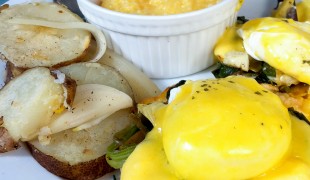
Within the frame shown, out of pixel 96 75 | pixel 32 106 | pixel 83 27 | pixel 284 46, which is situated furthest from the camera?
pixel 83 27

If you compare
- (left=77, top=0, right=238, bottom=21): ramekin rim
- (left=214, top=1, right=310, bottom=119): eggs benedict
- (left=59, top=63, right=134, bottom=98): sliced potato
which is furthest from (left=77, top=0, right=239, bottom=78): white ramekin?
(left=59, top=63, right=134, bottom=98): sliced potato

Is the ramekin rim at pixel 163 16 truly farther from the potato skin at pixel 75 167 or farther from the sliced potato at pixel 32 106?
the potato skin at pixel 75 167

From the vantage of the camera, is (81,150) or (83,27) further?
(83,27)

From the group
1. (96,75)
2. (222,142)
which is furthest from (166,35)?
(222,142)

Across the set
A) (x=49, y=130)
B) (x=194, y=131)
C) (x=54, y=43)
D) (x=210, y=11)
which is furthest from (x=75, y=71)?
(x=194, y=131)

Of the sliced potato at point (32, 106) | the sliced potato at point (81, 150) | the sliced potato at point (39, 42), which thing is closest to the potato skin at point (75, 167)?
the sliced potato at point (81, 150)

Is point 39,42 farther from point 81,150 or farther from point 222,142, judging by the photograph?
point 222,142

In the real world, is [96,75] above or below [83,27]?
below

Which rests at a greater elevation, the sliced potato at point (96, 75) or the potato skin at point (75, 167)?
the sliced potato at point (96, 75)
